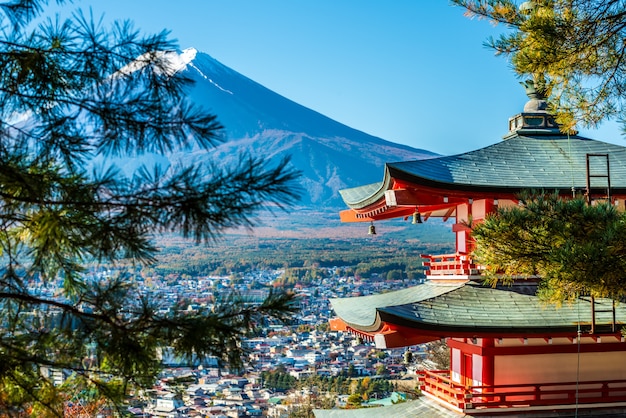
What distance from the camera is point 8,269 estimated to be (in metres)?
4.32

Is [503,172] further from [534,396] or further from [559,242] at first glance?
[559,242]

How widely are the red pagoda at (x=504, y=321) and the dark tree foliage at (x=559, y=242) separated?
1944 mm

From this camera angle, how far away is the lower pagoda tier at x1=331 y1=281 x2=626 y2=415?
29.2 feet

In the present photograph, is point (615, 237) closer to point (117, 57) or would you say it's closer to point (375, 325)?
point (375, 325)

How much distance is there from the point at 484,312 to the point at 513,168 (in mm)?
1956

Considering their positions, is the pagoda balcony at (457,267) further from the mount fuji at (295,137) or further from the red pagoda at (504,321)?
the mount fuji at (295,137)

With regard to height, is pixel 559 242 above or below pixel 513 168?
below

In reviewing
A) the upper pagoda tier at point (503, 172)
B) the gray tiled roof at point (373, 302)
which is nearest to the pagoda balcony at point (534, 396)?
the gray tiled roof at point (373, 302)

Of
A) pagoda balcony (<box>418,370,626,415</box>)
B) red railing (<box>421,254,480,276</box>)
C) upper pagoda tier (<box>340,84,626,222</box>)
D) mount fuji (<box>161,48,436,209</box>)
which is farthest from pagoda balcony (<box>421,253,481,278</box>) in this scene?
mount fuji (<box>161,48,436,209</box>)

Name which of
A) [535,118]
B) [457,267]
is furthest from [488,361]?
[535,118]

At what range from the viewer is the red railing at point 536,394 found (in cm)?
907

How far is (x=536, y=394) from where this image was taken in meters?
9.12

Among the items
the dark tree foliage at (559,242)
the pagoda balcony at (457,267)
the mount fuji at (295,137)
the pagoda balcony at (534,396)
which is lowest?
the pagoda balcony at (534,396)

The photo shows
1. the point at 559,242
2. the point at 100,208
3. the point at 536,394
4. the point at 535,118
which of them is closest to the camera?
the point at 100,208
